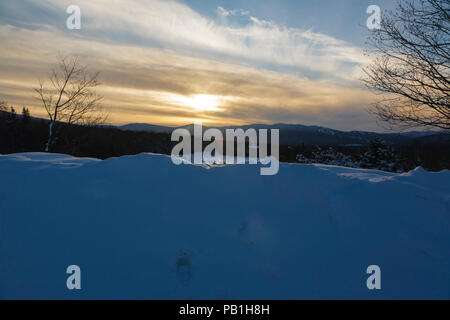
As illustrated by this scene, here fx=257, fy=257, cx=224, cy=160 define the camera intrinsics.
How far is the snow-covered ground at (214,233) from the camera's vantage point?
7.98ft

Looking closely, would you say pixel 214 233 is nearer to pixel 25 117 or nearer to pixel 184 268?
pixel 184 268

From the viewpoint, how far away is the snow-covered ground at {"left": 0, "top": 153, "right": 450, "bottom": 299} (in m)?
2.43

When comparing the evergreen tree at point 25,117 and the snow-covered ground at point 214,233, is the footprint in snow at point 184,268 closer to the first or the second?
the snow-covered ground at point 214,233

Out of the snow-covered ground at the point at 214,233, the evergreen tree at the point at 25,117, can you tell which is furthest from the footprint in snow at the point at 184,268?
the evergreen tree at the point at 25,117

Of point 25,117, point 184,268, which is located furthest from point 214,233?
point 25,117

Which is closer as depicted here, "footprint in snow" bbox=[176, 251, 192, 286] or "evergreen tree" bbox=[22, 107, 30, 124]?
"footprint in snow" bbox=[176, 251, 192, 286]

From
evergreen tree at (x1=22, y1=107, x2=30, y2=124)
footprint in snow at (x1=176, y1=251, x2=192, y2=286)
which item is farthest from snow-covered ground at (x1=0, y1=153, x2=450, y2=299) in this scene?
evergreen tree at (x1=22, y1=107, x2=30, y2=124)

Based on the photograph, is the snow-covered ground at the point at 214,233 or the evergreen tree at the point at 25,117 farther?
the evergreen tree at the point at 25,117

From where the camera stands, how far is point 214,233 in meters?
2.80

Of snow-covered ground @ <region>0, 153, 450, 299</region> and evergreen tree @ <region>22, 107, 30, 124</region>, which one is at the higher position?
evergreen tree @ <region>22, 107, 30, 124</region>

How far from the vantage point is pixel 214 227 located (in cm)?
285

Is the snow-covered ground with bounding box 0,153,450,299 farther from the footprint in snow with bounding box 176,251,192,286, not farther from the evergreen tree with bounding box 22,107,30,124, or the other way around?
the evergreen tree with bounding box 22,107,30,124

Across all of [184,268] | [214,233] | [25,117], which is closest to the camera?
[184,268]
